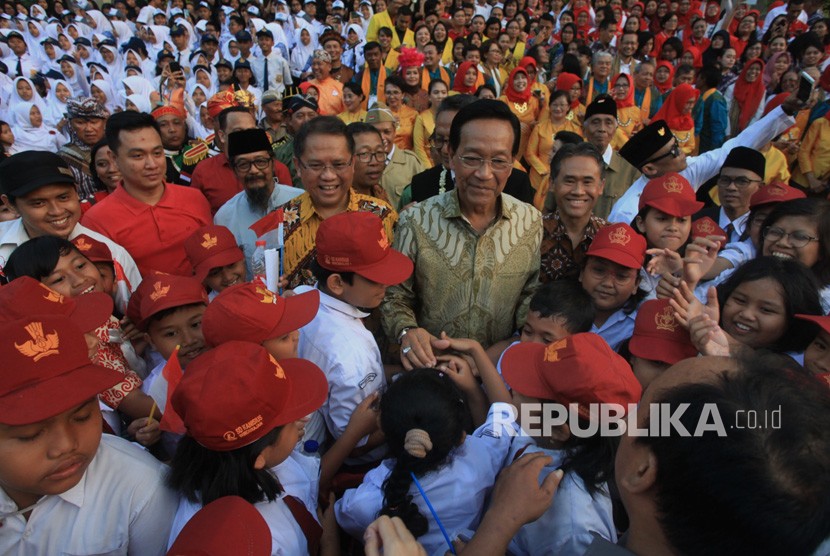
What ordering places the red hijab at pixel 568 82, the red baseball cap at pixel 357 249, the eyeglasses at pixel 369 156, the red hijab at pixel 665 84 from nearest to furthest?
1. the red baseball cap at pixel 357 249
2. the eyeglasses at pixel 369 156
3. the red hijab at pixel 568 82
4. the red hijab at pixel 665 84

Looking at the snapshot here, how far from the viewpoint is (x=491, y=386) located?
215 cm

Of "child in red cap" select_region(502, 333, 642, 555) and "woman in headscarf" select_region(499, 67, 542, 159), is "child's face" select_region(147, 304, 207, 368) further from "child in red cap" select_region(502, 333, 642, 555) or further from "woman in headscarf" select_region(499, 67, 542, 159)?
"woman in headscarf" select_region(499, 67, 542, 159)

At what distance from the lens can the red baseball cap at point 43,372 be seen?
116cm

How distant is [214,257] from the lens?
2.73 m

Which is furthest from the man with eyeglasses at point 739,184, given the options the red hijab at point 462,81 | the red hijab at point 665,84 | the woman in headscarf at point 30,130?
the woman in headscarf at point 30,130

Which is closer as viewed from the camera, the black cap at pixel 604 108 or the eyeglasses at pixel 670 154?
the eyeglasses at pixel 670 154

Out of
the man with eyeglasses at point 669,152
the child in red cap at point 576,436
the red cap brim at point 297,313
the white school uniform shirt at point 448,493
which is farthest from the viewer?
the man with eyeglasses at point 669,152

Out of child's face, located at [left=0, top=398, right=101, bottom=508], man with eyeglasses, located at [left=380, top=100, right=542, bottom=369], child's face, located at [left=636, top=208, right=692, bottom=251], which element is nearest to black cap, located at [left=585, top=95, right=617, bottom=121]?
child's face, located at [left=636, top=208, right=692, bottom=251]

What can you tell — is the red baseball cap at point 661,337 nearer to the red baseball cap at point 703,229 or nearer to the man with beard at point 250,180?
the red baseball cap at point 703,229

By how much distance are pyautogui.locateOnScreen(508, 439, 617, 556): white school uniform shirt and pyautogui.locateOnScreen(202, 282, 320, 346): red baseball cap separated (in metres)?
1.10

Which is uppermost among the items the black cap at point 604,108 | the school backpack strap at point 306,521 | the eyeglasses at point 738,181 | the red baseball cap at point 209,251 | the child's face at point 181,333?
the black cap at point 604,108

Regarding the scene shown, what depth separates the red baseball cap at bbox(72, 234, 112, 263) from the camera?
99.0 inches

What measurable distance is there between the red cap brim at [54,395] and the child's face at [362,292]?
1.07 meters

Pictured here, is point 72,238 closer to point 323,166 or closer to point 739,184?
point 323,166
